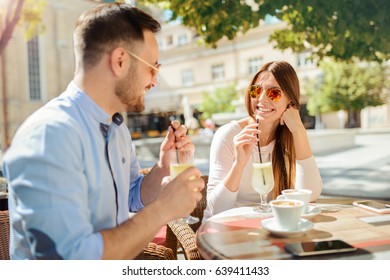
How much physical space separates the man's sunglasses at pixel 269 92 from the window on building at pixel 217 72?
30.2m

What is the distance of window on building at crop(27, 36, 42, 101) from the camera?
24.1m

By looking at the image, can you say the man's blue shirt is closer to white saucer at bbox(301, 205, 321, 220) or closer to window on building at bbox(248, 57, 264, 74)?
white saucer at bbox(301, 205, 321, 220)

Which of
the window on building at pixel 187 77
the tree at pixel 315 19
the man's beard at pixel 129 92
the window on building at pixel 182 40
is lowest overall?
the man's beard at pixel 129 92

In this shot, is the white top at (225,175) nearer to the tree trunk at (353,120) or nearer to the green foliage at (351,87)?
the green foliage at (351,87)

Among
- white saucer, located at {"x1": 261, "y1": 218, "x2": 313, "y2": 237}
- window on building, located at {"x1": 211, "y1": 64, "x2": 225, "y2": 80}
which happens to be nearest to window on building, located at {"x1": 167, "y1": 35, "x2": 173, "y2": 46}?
Answer: window on building, located at {"x1": 211, "y1": 64, "x2": 225, "y2": 80}

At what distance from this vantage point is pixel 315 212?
6.21ft

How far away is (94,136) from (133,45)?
40 centimetres

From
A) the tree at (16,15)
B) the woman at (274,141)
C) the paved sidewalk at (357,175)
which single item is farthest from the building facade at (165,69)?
the woman at (274,141)

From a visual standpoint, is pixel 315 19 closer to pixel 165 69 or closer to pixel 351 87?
pixel 351 87

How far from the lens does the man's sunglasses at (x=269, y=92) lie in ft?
8.20

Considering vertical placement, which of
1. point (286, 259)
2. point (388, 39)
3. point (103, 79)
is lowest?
point (286, 259)
